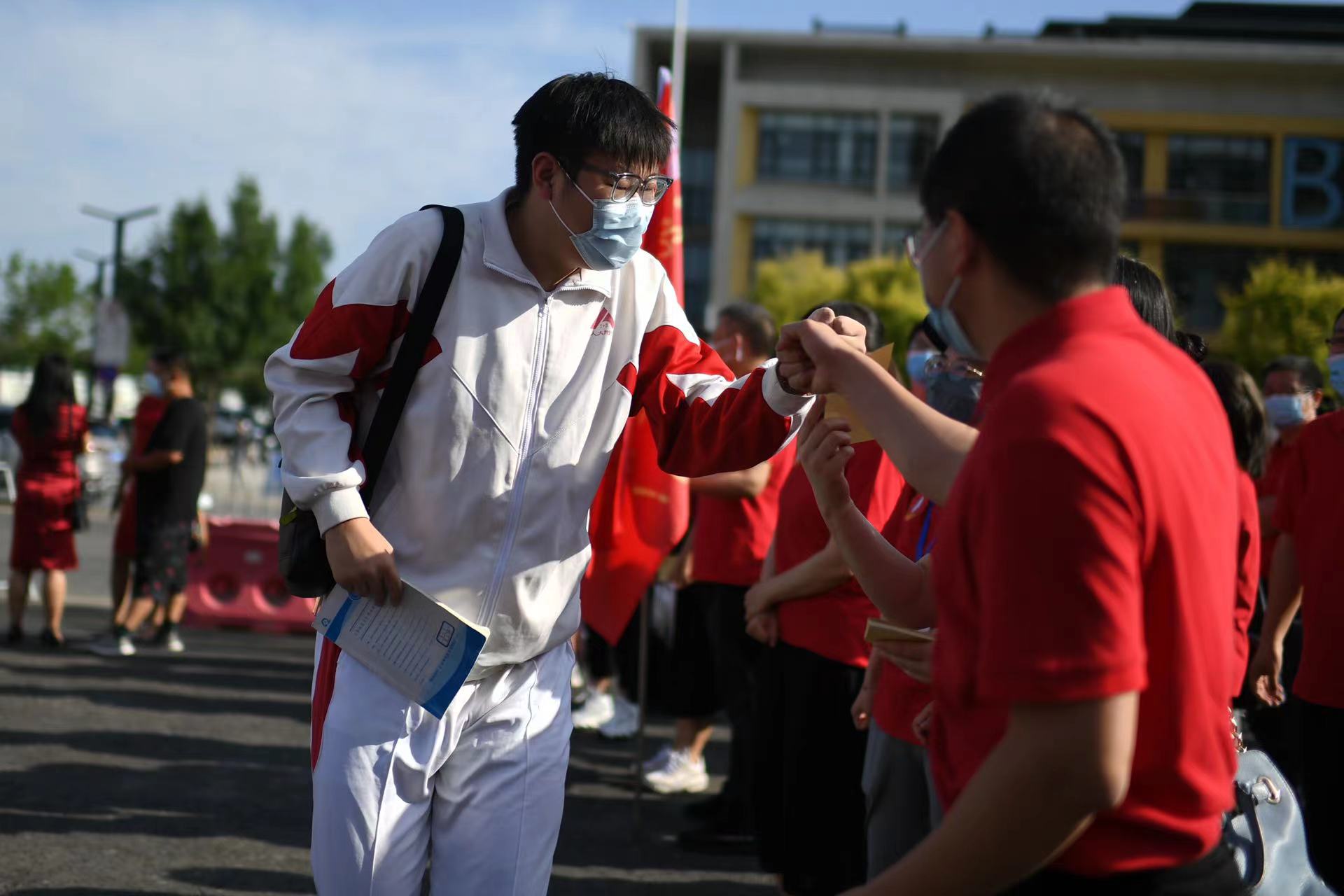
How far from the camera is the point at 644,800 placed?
22.7 ft

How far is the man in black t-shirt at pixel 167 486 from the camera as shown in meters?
9.87

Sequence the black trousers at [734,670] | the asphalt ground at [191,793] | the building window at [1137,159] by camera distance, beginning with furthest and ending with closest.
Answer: the building window at [1137,159] → the black trousers at [734,670] → the asphalt ground at [191,793]

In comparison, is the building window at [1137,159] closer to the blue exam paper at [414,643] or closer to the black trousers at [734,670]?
the black trousers at [734,670]

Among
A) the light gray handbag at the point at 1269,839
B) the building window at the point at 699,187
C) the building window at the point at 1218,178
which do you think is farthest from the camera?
the building window at the point at 699,187

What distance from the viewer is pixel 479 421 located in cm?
272

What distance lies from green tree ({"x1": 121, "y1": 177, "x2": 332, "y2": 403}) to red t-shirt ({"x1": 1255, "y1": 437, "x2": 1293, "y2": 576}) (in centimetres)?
5058

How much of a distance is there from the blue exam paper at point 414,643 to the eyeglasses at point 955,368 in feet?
3.84

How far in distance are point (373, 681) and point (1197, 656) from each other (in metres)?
1.68

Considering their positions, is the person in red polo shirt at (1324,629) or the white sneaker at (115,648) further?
the white sneaker at (115,648)

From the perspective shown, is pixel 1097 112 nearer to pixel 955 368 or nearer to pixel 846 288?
pixel 846 288

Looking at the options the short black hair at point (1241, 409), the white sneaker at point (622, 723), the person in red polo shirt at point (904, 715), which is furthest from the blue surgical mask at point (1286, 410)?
the white sneaker at point (622, 723)

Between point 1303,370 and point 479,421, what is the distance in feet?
17.1

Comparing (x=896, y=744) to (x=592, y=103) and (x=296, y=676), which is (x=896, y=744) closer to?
(x=592, y=103)

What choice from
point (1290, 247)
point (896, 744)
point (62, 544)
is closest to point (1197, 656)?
point (896, 744)
